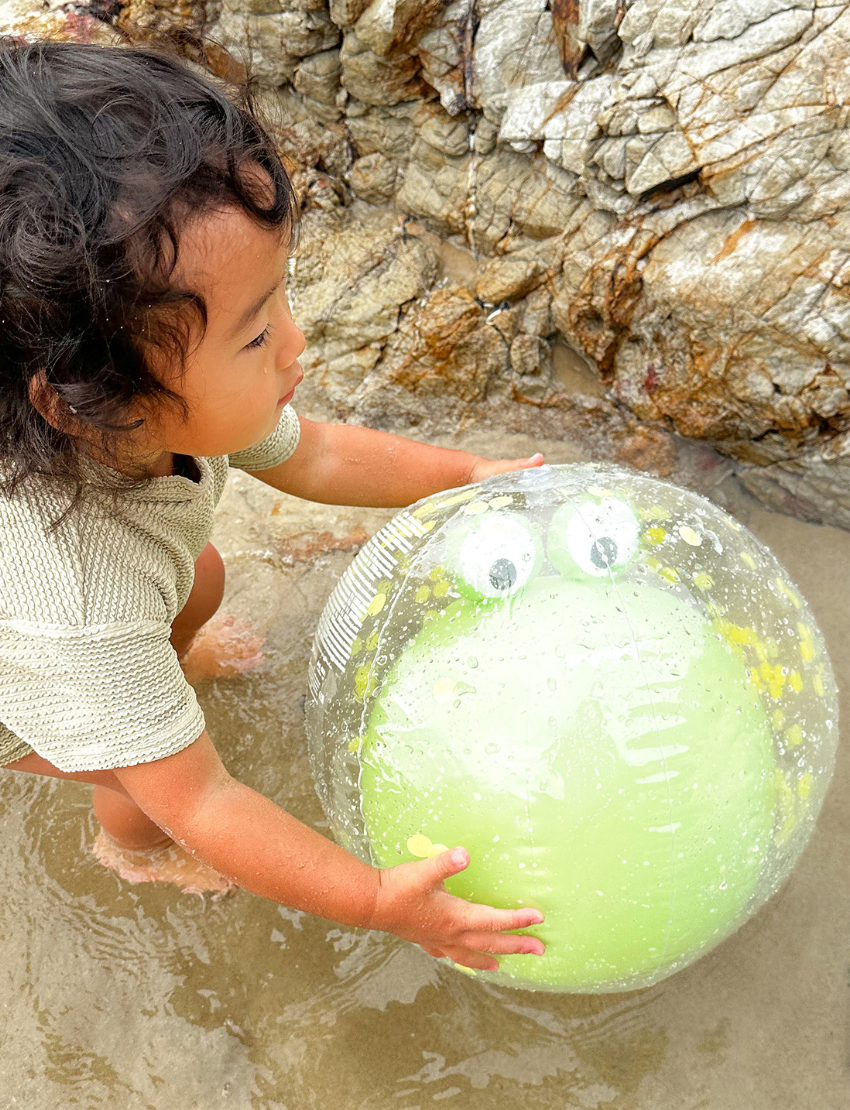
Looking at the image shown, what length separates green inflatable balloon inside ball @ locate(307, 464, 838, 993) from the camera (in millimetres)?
1377

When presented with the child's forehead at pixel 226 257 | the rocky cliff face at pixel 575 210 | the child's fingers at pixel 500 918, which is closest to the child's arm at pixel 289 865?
the child's fingers at pixel 500 918

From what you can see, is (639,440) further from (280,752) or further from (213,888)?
(213,888)

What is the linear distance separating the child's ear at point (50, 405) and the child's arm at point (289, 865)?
21.9 inches

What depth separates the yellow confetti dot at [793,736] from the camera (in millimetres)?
1496

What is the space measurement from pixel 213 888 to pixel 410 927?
0.76 meters

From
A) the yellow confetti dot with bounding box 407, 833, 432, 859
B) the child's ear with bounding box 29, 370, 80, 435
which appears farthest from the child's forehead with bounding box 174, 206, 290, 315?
the yellow confetti dot with bounding box 407, 833, 432, 859

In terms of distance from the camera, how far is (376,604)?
1.64 m

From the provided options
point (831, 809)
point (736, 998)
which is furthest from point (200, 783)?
point (831, 809)

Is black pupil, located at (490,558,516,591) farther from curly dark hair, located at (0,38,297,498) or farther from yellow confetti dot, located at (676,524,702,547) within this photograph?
curly dark hair, located at (0,38,297,498)

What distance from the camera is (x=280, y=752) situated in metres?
2.27

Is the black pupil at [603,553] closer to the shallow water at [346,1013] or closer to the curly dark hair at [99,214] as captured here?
the curly dark hair at [99,214]

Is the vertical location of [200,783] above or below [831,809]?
above

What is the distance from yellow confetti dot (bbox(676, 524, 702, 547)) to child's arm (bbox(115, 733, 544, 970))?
0.68 metres

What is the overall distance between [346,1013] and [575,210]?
212 cm
